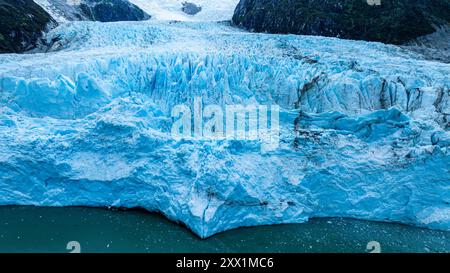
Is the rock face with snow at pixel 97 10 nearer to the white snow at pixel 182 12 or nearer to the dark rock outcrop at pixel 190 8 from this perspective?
the white snow at pixel 182 12

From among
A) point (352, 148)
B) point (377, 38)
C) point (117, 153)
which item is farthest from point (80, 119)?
point (377, 38)

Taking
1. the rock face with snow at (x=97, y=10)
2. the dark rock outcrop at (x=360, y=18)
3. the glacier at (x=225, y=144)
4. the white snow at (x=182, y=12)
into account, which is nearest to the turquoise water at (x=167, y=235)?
the glacier at (x=225, y=144)

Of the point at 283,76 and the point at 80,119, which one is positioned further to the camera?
the point at 283,76

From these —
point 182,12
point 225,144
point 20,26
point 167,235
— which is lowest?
point 167,235

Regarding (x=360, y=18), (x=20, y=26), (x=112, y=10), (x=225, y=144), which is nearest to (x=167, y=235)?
(x=225, y=144)

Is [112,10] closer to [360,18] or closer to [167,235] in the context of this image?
[360,18]
